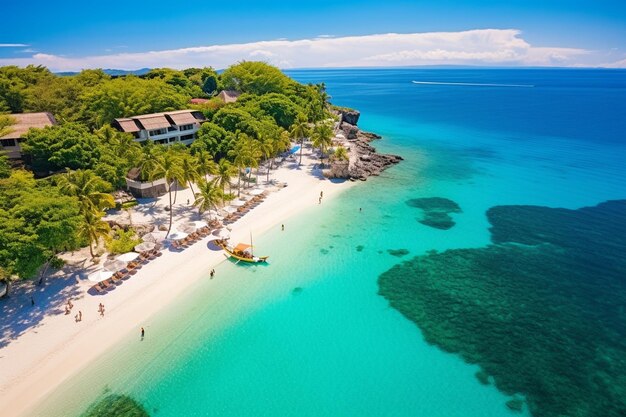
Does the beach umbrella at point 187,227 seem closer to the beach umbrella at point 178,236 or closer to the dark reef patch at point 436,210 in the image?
the beach umbrella at point 178,236

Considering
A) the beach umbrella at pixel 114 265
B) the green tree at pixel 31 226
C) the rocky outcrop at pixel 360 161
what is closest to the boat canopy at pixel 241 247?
the beach umbrella at pixel 114 265

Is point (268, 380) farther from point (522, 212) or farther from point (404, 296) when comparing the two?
point (522, 212)

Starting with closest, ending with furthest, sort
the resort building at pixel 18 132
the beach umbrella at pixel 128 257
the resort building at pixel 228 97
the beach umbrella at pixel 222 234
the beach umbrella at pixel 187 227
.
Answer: the beach umbrella at pixel 128 257 → the beach umbrella at pixel 222 234 → the beach umbrella at pixel 187 227 → the resort building at pixel 18 132 → the resort building at pixel 228 97

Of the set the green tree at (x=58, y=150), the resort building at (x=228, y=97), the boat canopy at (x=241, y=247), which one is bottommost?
the boat canopy at (x=241, y=247)

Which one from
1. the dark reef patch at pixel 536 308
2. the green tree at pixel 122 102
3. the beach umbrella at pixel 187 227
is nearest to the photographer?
the dark reef patch at pixel 536 308

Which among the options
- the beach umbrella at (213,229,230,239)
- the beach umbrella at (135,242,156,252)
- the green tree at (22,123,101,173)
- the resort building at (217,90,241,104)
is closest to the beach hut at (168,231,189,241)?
the beach umbrella at (135,242,156,252)

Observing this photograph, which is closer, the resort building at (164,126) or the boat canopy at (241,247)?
the boat canopy at (241,247)

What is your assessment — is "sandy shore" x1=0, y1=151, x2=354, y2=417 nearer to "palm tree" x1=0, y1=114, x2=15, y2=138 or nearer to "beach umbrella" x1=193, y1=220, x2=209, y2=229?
"beach umbrella" x1=193, y1=220, x2=209, y2=229

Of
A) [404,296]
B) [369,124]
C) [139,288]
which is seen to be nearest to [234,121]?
[139,288]
